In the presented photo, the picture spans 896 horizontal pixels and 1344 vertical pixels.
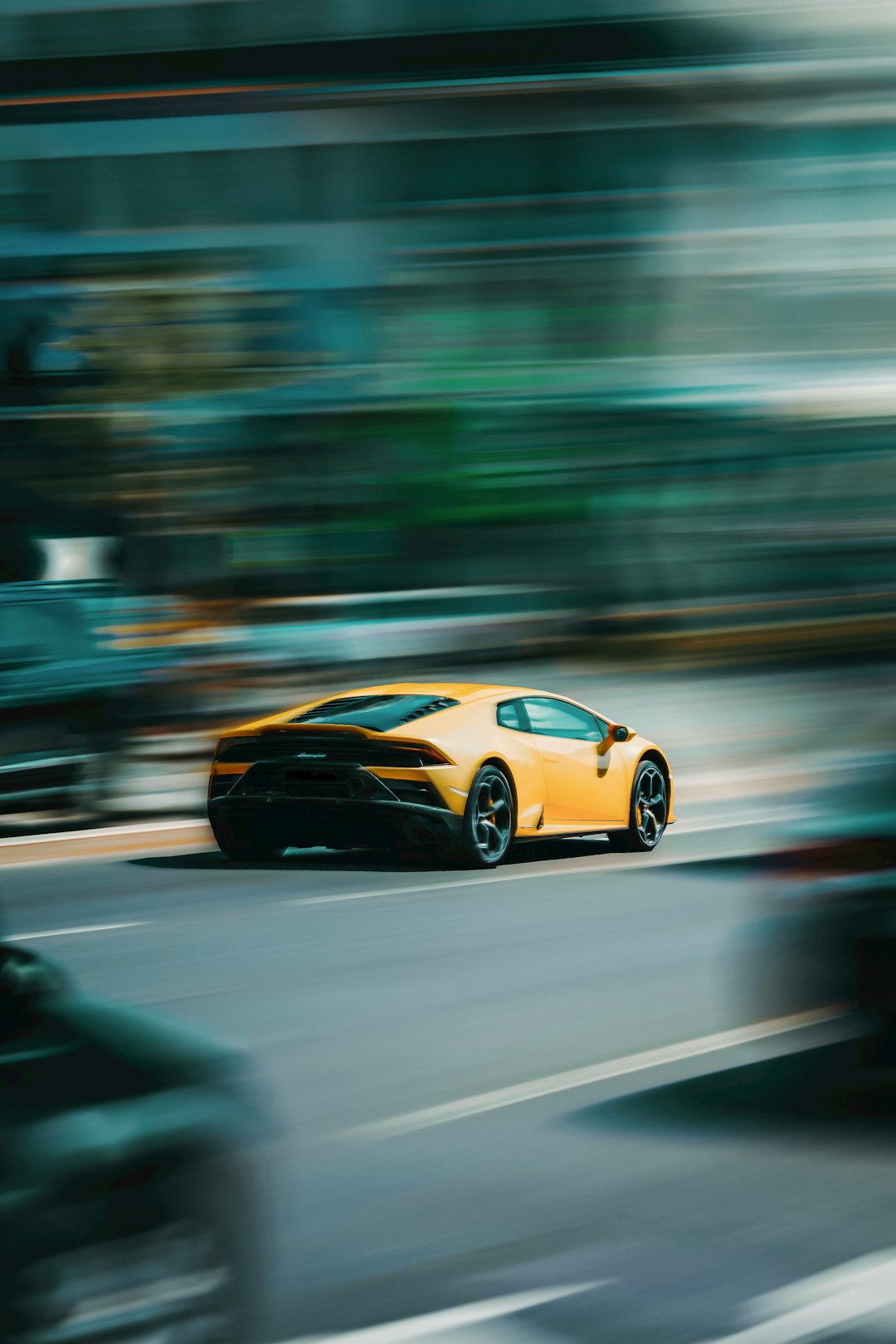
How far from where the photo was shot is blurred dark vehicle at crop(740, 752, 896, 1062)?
4.66 m

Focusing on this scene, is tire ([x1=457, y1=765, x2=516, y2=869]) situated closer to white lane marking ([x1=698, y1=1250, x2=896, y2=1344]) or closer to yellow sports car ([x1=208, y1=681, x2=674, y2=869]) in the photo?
yellow sports car ([x1=208, y1=681, x2=674, y2=869])

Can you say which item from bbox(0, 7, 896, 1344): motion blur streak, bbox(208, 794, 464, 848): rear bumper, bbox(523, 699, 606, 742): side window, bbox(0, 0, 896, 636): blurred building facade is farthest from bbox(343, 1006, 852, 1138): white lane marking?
bbox(0, 0, 896, 636): blurred building facade

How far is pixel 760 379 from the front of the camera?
81.7ft

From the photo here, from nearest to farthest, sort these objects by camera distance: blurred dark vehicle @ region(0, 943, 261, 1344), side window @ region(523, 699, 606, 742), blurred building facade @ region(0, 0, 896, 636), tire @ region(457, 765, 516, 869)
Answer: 1. blurred dark vehicle @ region(0, 943, 261, 1344)
2. tire @ region(457, 765, 516, 869)
3. side window @ region(523, 699, 606, 742)
4. blurred building facade @ region(0, 0, 896, 636)

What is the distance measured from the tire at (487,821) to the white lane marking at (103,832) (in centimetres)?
333

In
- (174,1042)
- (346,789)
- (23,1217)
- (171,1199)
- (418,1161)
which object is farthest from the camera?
(346,789)

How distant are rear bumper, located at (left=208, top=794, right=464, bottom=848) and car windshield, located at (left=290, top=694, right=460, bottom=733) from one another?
449 millimetres

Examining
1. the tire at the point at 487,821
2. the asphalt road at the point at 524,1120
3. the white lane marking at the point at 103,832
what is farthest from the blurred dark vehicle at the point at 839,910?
the white lane marking at the point at 103,832

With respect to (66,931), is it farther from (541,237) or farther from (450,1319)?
(541,237)

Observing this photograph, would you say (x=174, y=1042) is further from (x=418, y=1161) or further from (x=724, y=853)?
(x=724, y=853)

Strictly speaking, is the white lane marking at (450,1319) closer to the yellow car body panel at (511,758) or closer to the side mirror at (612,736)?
the yellow car body panel at (511,758)

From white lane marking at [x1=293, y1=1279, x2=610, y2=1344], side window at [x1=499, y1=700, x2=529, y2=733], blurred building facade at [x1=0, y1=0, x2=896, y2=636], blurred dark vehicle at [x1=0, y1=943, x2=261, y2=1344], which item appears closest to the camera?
blurred dark vehicle at [x1=0, y1=943, x2=261, y2=1344]

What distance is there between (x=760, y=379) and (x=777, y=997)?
20.8 m

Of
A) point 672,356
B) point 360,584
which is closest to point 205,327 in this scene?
point 360,584
